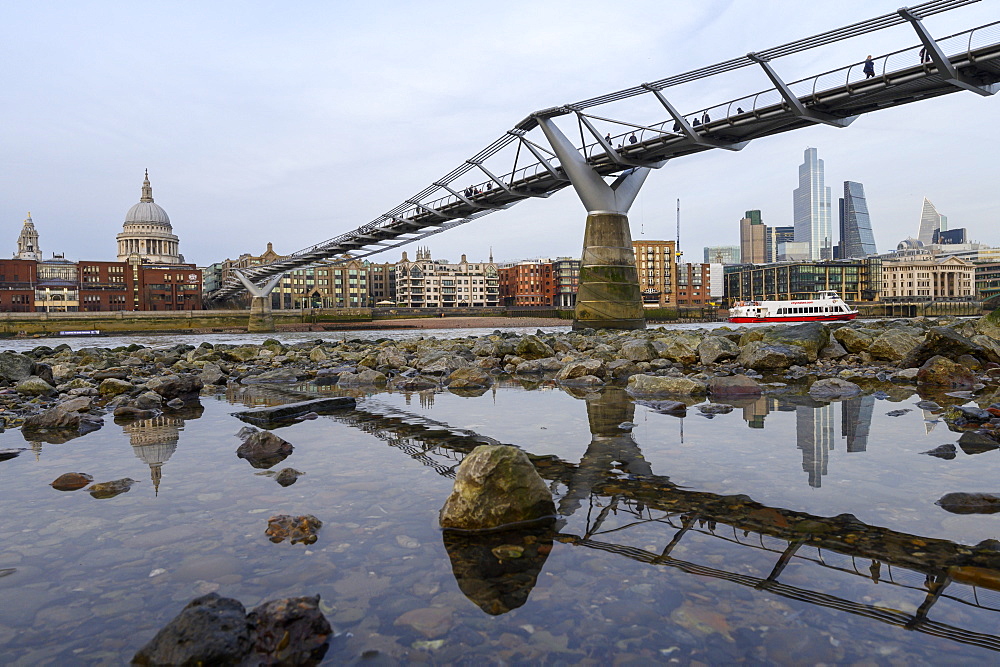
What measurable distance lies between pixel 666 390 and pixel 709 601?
26.8 ft

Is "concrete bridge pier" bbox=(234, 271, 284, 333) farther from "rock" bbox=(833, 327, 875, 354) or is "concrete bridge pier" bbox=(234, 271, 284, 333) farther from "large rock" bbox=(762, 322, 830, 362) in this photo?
→ "rock" bbox=(833, 327, 875, 354)

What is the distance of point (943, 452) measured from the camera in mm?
6074

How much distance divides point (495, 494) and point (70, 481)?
4.18 m

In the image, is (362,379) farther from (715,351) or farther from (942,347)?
(942,347)

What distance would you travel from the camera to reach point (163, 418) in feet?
31.4

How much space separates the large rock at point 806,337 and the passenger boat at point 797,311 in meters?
47.6

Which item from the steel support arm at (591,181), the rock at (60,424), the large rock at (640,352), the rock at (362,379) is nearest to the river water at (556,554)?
the rock at (60,424)

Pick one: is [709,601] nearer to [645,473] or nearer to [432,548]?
[432,548]

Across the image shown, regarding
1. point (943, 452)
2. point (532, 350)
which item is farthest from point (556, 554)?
point (532, 350)

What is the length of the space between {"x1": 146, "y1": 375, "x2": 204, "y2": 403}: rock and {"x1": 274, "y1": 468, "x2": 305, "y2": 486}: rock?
23.5 feet

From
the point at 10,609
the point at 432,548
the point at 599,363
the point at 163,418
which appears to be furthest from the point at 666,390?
the point at 10,609

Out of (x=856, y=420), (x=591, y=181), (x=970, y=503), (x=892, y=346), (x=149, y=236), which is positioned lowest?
(x=856, y=420)

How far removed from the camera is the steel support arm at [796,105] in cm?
2909

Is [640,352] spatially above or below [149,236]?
below
